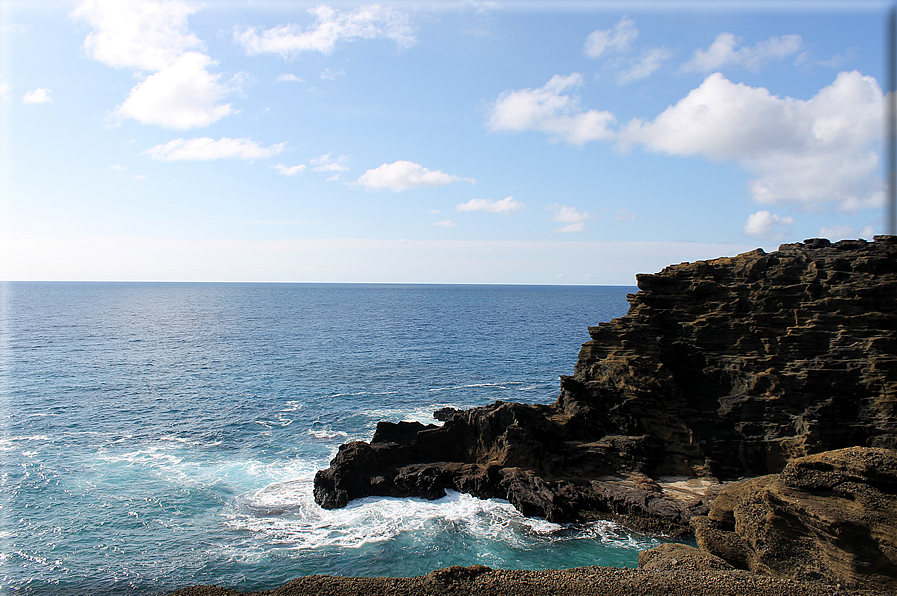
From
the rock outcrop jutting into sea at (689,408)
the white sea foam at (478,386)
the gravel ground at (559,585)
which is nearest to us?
the gravel ground at (559,585)

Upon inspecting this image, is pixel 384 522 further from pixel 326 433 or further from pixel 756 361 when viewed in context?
pixel 756 361

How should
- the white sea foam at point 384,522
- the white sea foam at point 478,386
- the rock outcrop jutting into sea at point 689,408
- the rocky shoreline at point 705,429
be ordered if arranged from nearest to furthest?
1. the rocky shoreline at point 705,429
2. the white sea foam at point 384,522
3. the rock outcrop jutting into sea at point 689,408
4. the white sea foam at point 478,386

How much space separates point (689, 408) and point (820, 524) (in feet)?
46.1

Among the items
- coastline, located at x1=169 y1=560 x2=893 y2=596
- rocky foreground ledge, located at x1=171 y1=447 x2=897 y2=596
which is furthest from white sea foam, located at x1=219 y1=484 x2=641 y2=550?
coastline, located at x1=169 y1=560 x2=893 y2=596

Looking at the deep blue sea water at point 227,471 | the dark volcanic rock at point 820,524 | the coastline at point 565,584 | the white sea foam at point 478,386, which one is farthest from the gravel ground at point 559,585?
the white sea foam at point 478,386

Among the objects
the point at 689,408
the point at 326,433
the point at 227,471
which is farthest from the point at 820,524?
the point at 227,471

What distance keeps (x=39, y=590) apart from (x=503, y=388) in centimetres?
4493

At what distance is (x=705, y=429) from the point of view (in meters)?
34.2

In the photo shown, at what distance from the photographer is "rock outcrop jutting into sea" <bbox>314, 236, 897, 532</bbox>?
30.7 meters

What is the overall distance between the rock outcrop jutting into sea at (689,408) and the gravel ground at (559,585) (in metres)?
7.95

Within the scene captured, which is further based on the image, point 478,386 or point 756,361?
point 478,386

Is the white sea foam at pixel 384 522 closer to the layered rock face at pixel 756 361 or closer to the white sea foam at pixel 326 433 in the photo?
the layered rock face at pixel 756 361

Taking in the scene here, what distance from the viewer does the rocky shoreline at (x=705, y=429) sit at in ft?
73.1

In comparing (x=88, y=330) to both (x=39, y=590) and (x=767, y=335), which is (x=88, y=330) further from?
(x=767, y=335)
